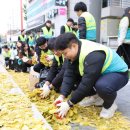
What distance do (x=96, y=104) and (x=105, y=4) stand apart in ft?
57.9

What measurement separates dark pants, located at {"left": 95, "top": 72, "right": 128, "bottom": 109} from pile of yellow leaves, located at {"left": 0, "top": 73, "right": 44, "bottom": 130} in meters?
0.78

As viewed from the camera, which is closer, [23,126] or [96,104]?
[23,126]

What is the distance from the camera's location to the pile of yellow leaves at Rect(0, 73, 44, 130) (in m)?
3.12

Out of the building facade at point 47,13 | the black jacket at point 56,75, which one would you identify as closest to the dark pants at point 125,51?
the black jacket at point 56,75

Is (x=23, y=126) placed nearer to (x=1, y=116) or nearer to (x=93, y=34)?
(x=1, y=116)

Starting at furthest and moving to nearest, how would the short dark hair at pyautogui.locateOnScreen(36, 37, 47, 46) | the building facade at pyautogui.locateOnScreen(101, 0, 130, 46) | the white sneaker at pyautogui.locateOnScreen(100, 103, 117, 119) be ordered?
1. the building facade at pyautogui.locateOnScreen(101, 0, 130, 46)
2. the short dark hair at pyautogui.locateOnScreen(36, 37, 47, 46)
3. the white sneaker at pyautogui.locateOnScreen(100, 103, 117, 119)

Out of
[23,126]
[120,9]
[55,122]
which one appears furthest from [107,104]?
[120,9]

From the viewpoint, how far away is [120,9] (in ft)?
66.3

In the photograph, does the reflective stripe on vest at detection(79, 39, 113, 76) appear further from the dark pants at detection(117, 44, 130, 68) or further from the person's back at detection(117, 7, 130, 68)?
the dark pants at detection(117, 44, 130, 68)

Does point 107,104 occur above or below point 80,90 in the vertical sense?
below

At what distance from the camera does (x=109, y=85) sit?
132 inches

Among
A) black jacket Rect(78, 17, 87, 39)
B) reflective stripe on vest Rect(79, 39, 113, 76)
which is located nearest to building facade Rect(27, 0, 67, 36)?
black jacket Rect(78, 17, 87, 39)

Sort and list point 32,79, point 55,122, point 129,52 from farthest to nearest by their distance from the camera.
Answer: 1. point 129,52
2. point 32,79
3. point 55,122

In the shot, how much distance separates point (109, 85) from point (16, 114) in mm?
1170
